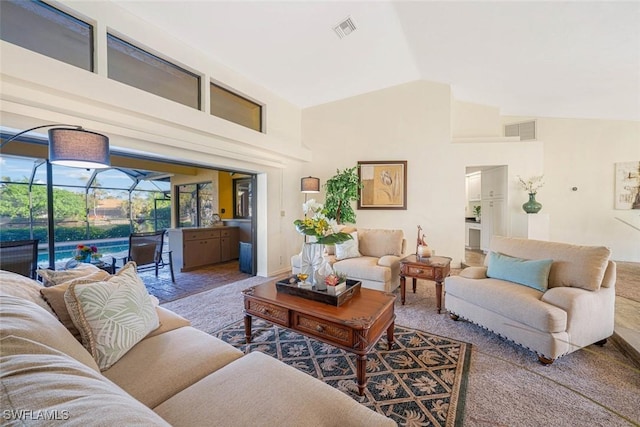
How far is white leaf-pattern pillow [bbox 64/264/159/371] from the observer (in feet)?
3.94

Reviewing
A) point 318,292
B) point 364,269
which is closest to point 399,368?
point 318,292

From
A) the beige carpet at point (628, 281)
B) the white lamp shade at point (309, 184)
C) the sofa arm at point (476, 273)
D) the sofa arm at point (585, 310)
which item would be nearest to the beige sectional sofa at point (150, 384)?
the sofa arm at point (585, 310)

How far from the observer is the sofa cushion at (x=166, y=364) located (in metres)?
1.09

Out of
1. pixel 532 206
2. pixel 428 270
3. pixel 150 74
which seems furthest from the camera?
pixel 532 206

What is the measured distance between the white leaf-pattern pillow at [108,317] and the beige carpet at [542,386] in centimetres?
134

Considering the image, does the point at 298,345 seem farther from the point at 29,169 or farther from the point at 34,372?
the point at 29,169

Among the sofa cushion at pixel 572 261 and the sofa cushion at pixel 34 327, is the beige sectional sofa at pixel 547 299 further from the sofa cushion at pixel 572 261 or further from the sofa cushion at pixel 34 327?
the sofa cushion at pixel 34 327

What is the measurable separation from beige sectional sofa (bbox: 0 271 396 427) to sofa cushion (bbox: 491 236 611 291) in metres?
2.38

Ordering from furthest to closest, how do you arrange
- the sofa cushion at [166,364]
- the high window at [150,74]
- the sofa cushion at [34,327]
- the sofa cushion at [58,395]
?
the high window at [150,74]
the sofa cushion at [166,364]
the sofa cushion at [34,327]
the sofa cushion at [58,395]

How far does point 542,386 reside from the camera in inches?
69.0

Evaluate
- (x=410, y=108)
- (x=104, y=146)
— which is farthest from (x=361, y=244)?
(x=104, y=146)

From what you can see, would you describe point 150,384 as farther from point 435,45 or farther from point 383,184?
point 435,45

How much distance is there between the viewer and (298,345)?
7.49 ft

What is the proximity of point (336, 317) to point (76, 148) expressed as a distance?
216 centimetres
